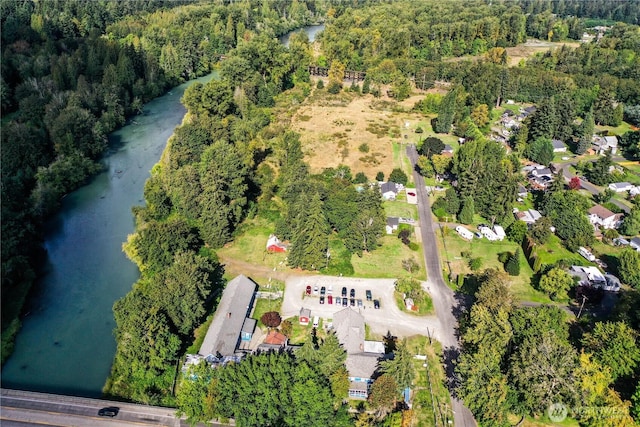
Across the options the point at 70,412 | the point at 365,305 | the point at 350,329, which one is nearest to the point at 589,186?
the point at 365,305

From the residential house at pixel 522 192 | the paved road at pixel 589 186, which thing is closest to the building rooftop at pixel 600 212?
the paved road at pixel 589 186

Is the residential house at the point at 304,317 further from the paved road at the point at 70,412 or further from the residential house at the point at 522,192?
the residential house at the point at 522,192

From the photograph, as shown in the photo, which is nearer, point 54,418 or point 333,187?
point 54,418

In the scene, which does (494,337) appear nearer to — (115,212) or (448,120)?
(115,212)

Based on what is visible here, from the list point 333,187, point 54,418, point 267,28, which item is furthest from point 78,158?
point 267,28

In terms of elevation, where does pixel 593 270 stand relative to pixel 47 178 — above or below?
below

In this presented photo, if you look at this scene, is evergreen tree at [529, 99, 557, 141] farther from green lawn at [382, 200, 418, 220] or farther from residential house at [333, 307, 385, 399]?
residential house at [333, 307, 385, 399]

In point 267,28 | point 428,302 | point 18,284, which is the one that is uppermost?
point 267,28
